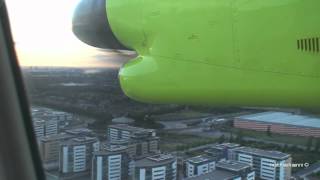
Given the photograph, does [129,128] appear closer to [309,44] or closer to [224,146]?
[224,146]

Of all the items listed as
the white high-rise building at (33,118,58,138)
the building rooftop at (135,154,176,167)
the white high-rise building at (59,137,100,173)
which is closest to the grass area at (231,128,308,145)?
the building rooftop at (135,154,176,167)

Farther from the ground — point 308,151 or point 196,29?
point 196,29

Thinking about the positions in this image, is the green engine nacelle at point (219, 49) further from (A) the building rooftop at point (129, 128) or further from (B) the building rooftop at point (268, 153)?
(A) the building rooftop at point (129, 128)

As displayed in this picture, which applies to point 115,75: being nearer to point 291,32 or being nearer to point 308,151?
point 291,32

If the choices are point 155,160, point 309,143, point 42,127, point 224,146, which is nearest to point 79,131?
point 155,160

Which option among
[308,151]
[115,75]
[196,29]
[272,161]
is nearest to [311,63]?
[196,29]

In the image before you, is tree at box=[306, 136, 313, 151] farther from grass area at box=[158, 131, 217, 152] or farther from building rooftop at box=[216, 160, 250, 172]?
building rooftop at box=[216, 160, 250, 172]
